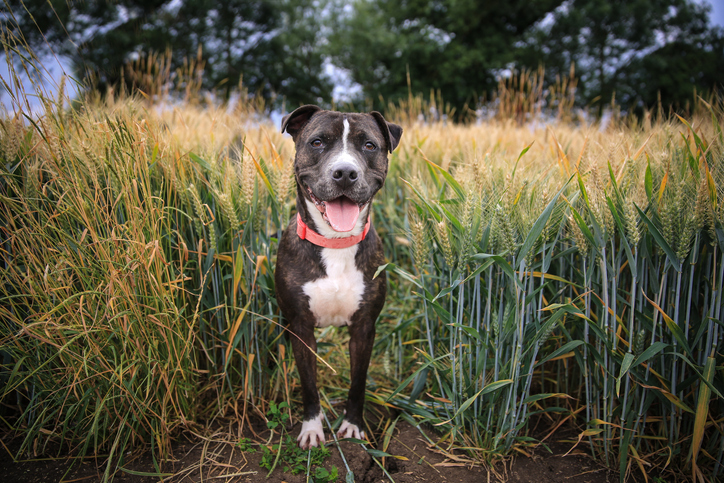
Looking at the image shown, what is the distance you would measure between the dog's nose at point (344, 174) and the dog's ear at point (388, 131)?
0.58m

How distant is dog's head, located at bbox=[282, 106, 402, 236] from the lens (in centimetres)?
224

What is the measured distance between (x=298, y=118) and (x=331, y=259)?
1.07 metres

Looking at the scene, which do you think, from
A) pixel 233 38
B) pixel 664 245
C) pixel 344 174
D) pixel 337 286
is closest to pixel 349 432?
pixel 337 286

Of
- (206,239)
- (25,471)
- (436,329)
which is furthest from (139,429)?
(436,329)

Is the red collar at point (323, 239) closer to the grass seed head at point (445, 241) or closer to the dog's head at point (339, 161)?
the dog's head at point (339, 161)

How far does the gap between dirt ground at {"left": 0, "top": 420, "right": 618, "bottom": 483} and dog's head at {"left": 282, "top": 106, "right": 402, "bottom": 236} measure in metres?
1.40

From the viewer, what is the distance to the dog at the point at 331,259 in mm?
2371

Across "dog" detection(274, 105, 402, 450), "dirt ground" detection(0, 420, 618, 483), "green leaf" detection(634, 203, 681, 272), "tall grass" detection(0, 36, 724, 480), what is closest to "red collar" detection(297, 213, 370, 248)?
"dog" detection(274, 105, 402, 450)

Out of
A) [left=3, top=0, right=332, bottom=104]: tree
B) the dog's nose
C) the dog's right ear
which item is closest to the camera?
the dog's nose

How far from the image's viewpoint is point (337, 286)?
242 cm

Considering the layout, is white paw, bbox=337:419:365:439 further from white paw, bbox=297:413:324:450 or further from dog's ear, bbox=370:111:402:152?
dog's ear, bbox=370:111:402:152

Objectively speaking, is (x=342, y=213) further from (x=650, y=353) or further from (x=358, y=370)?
(x=650, y=353)

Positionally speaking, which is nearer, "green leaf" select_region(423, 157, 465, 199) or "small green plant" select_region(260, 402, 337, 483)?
"small green plant" select_region(260, 402, 337, 483)

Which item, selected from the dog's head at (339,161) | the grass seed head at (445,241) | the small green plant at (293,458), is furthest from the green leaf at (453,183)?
the small green plant at (293,458)
